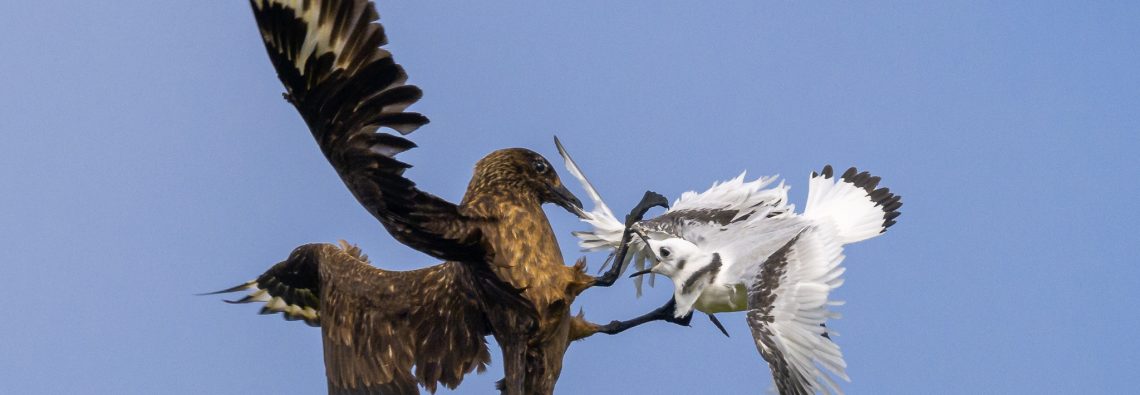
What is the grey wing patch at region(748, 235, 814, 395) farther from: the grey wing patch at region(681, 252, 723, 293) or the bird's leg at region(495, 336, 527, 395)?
the bird's leg at region(495, 336, 527, 395)

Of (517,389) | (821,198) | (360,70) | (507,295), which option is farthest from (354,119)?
(821,198)

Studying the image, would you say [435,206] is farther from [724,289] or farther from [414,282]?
[724,289]

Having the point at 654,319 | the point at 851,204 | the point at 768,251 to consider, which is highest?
the point at 851,204

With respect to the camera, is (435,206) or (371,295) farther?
(371,295)

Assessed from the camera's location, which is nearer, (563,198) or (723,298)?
(563,198)

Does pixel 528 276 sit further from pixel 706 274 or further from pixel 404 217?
pixel 706 274

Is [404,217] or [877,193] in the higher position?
[877,193]

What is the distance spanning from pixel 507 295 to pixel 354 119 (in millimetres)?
662

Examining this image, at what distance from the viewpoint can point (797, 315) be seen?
482cm

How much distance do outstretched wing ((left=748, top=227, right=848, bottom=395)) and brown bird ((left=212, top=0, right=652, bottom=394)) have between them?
89 cm

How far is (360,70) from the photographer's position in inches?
132

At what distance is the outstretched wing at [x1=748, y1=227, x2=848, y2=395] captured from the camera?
4652 millimetres

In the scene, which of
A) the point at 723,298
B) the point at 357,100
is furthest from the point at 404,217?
the point at 723,298

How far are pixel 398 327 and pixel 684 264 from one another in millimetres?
1368
